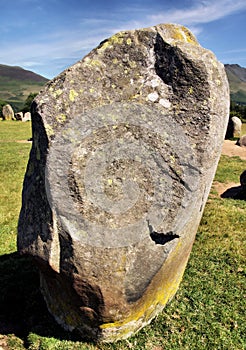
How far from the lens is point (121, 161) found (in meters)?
4.47

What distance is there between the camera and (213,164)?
480 centimetres

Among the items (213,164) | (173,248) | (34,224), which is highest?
(213,164)

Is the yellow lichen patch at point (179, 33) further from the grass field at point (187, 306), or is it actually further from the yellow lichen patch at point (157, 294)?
the grass field at point (187, 306)

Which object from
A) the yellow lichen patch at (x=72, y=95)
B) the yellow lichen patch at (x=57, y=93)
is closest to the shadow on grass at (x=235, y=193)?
the yellow lichen patch at (x=72, y=95)

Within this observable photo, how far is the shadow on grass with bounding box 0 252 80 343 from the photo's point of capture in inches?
201

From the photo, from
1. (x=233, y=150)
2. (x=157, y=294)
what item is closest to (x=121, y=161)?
(x=157, y=294)

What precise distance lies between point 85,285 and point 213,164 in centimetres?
248

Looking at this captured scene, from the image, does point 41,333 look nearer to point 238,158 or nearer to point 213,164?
point 213,164

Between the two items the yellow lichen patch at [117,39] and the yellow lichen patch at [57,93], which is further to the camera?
the yellow lichen patch at [117,39]

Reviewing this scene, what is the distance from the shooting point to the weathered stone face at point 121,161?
429cm

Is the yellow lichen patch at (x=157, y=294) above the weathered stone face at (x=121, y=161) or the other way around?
the other way around

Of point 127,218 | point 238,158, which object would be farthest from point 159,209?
point 238,158

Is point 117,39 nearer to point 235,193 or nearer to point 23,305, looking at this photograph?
point 23,305

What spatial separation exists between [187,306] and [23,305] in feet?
9.36
